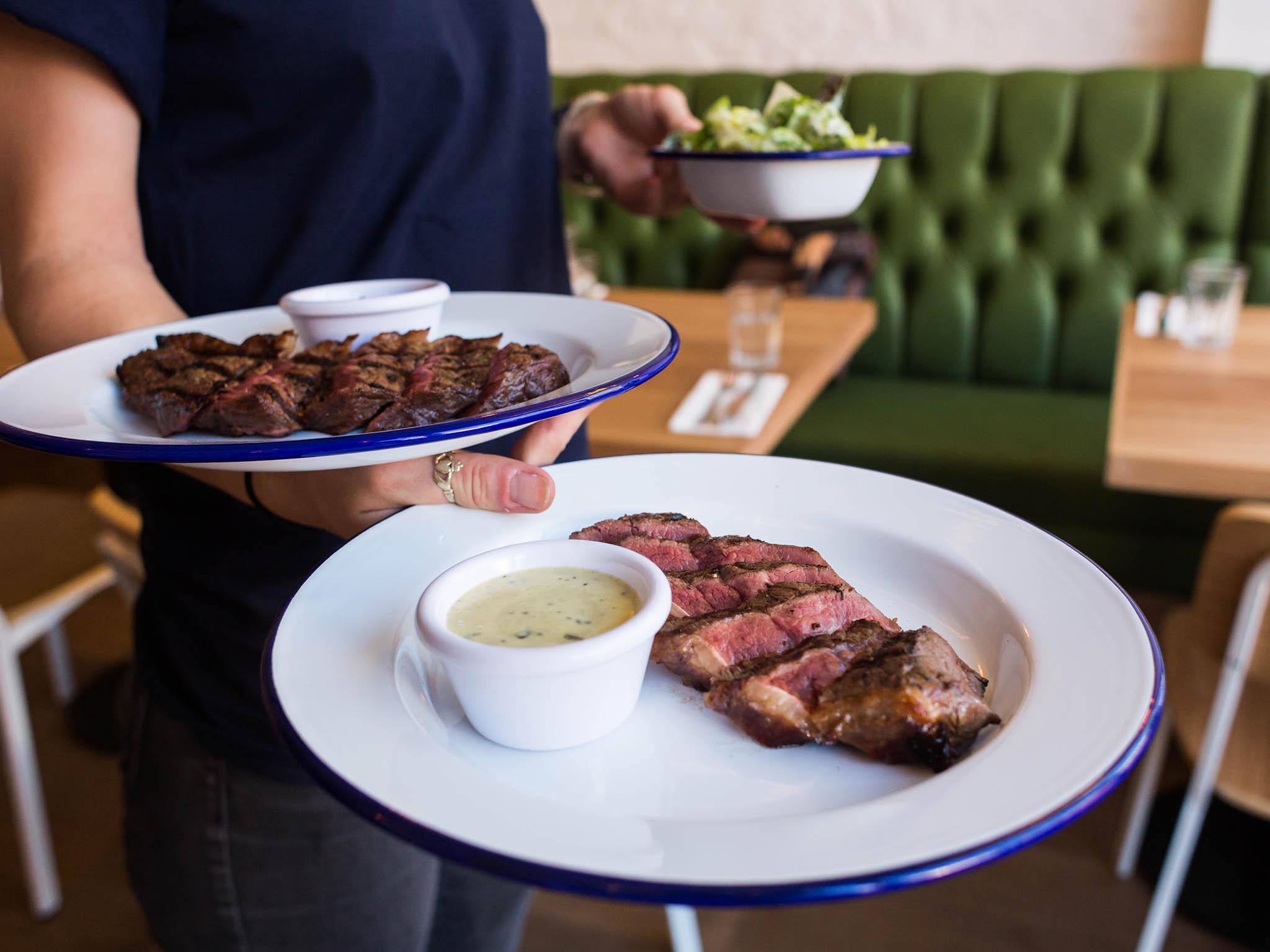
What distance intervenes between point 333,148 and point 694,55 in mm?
3814

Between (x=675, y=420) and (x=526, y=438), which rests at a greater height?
(x=526, y=438)

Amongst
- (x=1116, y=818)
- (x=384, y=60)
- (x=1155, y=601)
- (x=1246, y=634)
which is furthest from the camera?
(x=1155, y=601)

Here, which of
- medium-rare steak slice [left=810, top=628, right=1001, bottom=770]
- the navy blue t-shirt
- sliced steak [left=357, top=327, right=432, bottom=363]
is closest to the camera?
medium-rare steak slice [left=810, top=628, right=1001, bottom=770]

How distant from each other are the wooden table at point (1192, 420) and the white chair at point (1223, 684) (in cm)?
9

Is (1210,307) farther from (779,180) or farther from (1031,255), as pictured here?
(779,180)

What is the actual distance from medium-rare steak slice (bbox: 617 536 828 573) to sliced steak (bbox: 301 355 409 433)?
266 millimetres

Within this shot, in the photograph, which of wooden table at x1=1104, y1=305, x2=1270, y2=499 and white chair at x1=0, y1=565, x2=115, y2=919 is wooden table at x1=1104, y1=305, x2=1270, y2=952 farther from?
white chair at x1=0, y1=565, x2=115, y2=919

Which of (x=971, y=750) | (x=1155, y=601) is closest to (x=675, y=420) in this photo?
(x=971, y=750)

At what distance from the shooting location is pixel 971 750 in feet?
2.07

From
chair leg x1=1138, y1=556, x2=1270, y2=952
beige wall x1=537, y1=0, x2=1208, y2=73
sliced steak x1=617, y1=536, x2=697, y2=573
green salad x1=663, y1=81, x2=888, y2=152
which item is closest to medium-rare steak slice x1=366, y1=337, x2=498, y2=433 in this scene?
sliced steak x1=617, y1=536, x2=697, y2=573

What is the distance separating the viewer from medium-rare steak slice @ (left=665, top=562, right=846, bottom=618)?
810 millimetres

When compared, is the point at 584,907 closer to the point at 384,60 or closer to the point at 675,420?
the point at 675,420

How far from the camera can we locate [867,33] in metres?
4.26

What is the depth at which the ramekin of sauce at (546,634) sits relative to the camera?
2.11ft
